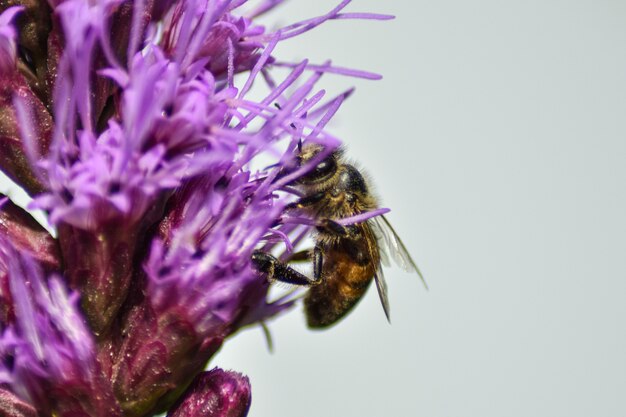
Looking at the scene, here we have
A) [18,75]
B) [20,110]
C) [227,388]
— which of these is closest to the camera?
[20,110]

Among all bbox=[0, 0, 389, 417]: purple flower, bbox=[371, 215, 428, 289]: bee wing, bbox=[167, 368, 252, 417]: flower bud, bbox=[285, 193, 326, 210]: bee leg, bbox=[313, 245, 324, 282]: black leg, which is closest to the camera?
bbox=[0, 0, 389, 417]: purple flower

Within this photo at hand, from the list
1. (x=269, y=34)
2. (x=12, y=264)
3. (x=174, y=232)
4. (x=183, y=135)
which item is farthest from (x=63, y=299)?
(x=269, y=34)

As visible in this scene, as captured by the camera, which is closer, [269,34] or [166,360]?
[166,360]

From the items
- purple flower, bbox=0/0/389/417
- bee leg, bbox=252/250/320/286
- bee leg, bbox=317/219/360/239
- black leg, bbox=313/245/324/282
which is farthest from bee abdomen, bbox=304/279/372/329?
purple flower, bbox=0/0/389/417

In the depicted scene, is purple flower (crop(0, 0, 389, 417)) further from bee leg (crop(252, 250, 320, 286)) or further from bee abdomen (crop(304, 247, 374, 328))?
bee abdomen (crop(304, 247, 374, 328))

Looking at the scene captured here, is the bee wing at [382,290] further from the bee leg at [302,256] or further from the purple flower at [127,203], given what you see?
the purple flower at [127,203]

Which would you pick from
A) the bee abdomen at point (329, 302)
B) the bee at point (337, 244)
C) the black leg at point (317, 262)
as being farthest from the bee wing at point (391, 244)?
the black leg at point (317, 262)

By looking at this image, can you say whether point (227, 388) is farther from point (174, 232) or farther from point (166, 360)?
point (174, 232)

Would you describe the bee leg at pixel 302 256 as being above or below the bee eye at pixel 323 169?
below
